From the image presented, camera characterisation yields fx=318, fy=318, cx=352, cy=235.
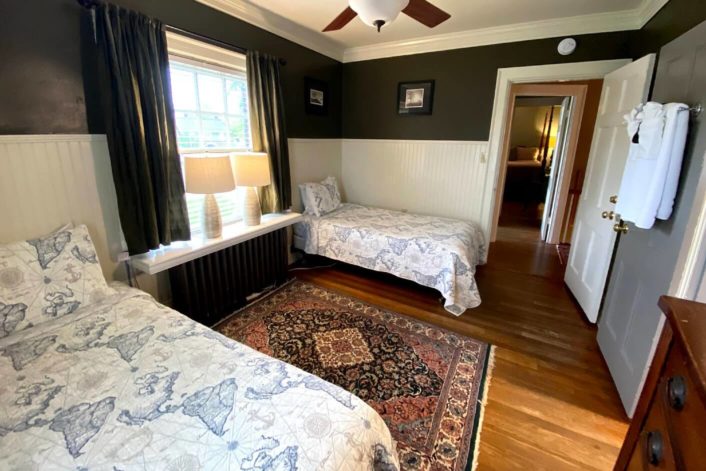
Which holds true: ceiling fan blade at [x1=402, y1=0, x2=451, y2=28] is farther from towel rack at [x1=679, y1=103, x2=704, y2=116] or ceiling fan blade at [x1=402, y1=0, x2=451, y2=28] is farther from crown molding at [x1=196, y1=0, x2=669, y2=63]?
crown molding at [x1=196, y1=0, x2=669, y2=63]

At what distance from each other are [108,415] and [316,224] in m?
2.54

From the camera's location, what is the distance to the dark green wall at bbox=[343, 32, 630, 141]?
2973mm

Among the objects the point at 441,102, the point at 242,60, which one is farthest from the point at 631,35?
the point at 242,60

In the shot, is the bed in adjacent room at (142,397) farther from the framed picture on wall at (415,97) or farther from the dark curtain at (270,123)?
the framed picture on wall at (415,97)

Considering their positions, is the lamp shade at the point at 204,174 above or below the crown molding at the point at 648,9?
below

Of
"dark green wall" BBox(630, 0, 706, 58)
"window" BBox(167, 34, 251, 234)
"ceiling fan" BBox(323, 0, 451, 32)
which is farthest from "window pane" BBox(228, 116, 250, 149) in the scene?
"dark green wall" BBox(630, 0, 706, 58)

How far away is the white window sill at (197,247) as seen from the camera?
1994mm

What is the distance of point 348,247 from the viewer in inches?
128

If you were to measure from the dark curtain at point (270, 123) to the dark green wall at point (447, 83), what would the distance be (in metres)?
1.36

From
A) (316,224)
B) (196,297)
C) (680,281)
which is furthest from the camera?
(316,224)

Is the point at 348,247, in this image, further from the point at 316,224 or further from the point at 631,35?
the point at 631,35

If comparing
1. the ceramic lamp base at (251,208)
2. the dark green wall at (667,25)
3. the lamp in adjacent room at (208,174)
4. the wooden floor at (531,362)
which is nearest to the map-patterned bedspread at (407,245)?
the wooden floor at (531,362)

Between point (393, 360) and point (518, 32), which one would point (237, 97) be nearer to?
point (393, 360)

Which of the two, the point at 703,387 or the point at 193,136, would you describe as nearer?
the point at 703,387
